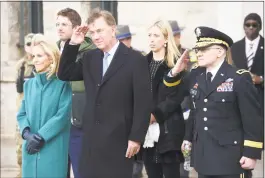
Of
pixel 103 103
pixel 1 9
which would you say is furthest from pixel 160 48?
pixel 1 9

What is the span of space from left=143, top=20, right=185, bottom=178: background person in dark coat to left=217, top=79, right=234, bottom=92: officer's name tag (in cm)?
79

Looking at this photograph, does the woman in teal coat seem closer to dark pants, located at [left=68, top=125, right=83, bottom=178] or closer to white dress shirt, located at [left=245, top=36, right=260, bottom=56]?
dark pants, located at [left=68, top=125, right=83, bottom=178]

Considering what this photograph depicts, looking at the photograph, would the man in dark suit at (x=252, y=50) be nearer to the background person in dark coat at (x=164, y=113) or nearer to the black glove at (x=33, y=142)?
the background person in dark coat at (x=164, y=113)

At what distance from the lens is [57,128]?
5.81m

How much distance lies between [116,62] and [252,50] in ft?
11.4

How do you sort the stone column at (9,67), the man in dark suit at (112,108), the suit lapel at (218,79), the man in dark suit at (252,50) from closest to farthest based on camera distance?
the man in dark suit at (112,108), the suit lapel at (218,79), the man in dark suit at (252,50), the stone column at (9,67)

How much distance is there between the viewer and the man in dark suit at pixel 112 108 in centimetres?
518

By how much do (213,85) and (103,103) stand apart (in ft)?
2.64

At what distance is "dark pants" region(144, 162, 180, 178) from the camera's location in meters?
6.21

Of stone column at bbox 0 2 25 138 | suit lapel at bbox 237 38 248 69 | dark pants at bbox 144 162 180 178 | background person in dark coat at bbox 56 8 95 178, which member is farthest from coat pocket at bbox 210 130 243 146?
stone column at bbox 0 2 25 138

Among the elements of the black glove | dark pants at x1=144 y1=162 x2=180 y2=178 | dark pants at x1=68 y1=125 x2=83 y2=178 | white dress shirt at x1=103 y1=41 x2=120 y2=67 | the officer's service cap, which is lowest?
dark pants at x1=144 y1=162 x2=180 y2=178

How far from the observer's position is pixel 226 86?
212 inches

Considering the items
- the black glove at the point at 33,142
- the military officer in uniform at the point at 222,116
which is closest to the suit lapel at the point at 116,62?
the military officer in uniform at the point at 222,116

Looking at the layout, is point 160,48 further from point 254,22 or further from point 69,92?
point 254,22
